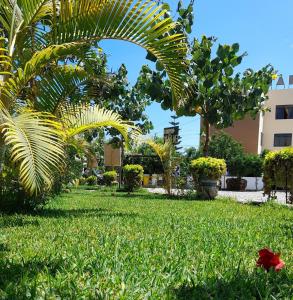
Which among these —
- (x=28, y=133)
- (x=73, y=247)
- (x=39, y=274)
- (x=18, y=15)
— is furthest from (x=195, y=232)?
(x=18, y=15)

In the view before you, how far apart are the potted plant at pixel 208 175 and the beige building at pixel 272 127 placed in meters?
27.3

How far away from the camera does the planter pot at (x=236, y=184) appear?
1166 inches

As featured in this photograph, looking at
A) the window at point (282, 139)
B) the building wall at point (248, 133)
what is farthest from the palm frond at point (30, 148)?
the window at point (282, 139)

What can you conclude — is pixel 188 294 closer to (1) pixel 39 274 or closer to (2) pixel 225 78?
(1) pixel 39 274

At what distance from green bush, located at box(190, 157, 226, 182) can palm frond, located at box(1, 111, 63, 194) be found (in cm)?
942

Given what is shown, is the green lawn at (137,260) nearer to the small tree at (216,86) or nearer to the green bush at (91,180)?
the small tree at (216,86)

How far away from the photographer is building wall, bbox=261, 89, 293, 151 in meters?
40.2

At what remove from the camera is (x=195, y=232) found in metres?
5.58

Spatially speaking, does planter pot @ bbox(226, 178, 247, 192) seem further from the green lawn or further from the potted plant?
the green lawn

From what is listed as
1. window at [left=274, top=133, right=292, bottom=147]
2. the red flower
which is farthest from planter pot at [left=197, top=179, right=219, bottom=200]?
window at [left=274, top=133, right=292, bottom=147]

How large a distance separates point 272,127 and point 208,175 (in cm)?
2878

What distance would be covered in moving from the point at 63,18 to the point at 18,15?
56 cm

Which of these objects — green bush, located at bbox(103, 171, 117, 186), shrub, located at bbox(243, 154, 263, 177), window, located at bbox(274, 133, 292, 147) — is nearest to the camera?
green bush, located at bbox(103, 171, 117, 186)

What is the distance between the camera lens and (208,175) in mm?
14062
